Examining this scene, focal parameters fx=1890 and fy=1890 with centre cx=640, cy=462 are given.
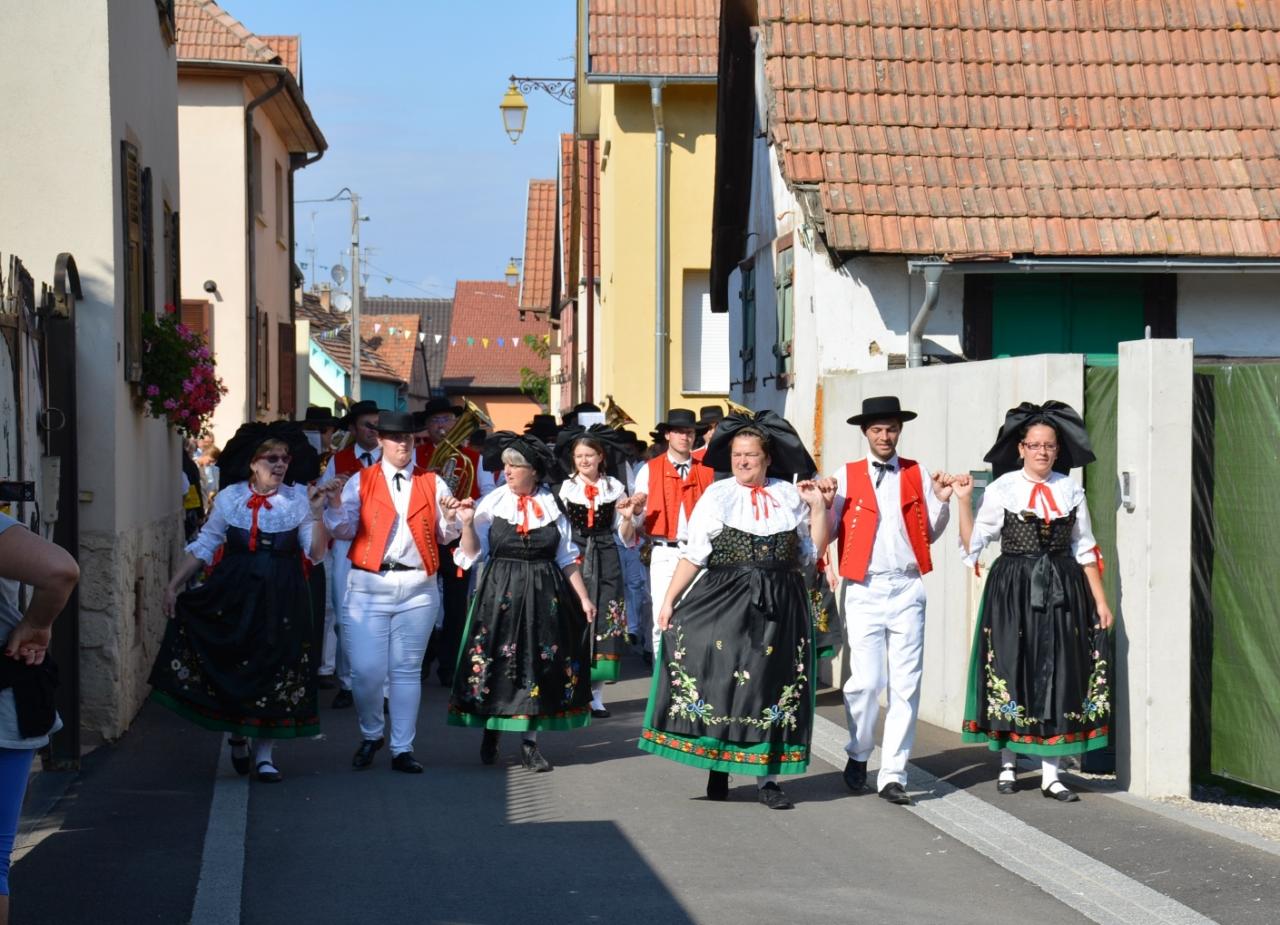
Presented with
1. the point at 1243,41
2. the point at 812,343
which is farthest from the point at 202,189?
the point at 1243,41

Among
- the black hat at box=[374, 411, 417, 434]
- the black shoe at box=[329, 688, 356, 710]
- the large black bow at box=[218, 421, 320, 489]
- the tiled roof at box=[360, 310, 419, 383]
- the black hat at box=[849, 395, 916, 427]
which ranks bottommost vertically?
the black shoe at box=[329, 688, 356, 710]

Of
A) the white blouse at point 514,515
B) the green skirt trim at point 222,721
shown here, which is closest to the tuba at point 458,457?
the white blouse at point 514,515

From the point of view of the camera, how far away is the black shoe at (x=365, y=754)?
390 inches

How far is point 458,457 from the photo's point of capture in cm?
1371

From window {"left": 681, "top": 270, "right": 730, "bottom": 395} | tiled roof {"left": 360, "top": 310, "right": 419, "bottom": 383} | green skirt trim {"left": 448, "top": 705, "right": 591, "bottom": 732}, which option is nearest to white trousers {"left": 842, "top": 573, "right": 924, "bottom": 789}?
green skirt trim {"left": 448, "top": 705, "right": 591, "bottom": 732}

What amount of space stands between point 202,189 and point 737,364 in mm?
8249

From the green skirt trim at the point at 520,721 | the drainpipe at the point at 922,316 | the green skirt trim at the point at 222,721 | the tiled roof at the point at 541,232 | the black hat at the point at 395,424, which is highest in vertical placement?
the tiled roof at the point at 541,232

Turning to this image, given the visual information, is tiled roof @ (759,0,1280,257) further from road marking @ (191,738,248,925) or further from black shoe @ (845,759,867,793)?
road marking @ (191,738,248,925)

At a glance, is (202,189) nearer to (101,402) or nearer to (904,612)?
(101,402)

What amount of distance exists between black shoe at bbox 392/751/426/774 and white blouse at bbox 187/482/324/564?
1114 mm

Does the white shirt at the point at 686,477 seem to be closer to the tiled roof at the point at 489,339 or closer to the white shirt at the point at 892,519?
the white shirt at the point at 892,519

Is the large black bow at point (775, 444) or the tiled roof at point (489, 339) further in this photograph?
the tiled roof at point (489, 339)

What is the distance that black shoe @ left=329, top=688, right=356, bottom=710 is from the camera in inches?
493

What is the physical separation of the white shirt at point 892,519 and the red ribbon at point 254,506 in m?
2.90
